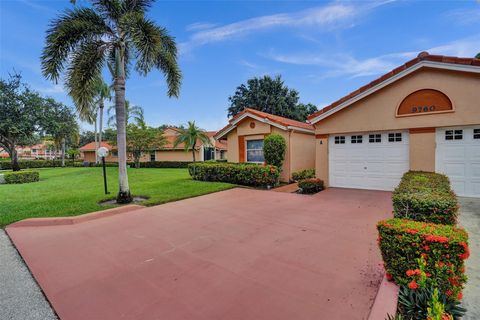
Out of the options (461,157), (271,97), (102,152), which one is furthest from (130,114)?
(461,157)

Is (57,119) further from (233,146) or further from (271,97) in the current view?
(271,97)

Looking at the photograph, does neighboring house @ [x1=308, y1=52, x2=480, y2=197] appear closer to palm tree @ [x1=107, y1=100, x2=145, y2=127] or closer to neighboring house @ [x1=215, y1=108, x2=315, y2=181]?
neighboring house @ [x1=215, y1=108, x2=315, y2=181]

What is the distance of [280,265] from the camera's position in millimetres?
3842

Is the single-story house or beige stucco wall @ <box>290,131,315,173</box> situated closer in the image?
beige stucco wall @ <box>290,131,315,173</box>

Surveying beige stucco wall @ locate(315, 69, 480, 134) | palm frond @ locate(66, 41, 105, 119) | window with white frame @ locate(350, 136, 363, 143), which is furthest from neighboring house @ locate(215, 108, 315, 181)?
palm frond @ locate(66, 41, 105, 119)

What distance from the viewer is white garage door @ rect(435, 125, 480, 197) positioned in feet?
27.3

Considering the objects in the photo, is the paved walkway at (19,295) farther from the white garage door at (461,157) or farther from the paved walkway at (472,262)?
the white garage door at (461,157)

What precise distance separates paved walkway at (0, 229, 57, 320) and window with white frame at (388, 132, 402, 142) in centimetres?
1146

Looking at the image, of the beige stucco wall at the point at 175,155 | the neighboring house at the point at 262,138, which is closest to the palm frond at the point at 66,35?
the neighboring house at the point at 262,138

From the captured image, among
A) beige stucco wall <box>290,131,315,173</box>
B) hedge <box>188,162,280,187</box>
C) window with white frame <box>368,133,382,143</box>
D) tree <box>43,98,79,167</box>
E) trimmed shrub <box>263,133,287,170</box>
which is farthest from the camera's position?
tree <box>43,98,79,167</box>

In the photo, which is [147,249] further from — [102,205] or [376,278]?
[102,205]

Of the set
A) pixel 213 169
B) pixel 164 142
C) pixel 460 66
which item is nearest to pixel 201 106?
pixel 164 142

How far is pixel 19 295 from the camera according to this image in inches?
131

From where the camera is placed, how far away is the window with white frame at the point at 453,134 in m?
8.52
